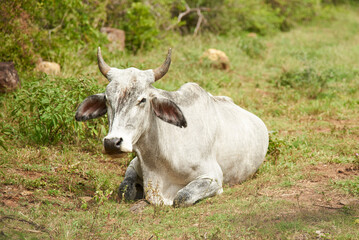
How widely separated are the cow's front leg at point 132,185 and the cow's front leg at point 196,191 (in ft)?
1.67

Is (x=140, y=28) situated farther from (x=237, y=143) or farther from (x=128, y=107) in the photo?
(x=128, y=107)

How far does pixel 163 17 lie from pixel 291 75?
4038mm

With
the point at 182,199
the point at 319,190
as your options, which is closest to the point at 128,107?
the point at 182,199

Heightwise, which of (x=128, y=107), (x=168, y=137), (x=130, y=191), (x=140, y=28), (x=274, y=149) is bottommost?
(x=140, y=28)

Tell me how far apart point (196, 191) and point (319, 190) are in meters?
1.13

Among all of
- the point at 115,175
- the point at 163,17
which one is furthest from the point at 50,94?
the point at 163,17

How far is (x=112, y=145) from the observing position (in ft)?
12.1

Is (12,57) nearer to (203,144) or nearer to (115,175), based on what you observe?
(115,175)

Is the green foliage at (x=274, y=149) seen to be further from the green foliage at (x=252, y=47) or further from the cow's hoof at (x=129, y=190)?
the green foliage at (x=252, y=47)

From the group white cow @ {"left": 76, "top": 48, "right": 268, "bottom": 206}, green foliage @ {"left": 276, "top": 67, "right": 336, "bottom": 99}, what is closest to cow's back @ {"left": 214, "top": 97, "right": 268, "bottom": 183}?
white cow @ {"left": 76, "top": 48, "right": 268, "bottom": 206}

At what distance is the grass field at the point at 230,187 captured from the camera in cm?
356

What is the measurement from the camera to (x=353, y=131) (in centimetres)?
669

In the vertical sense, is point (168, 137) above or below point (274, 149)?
above

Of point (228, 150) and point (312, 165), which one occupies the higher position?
point (228, 150)
